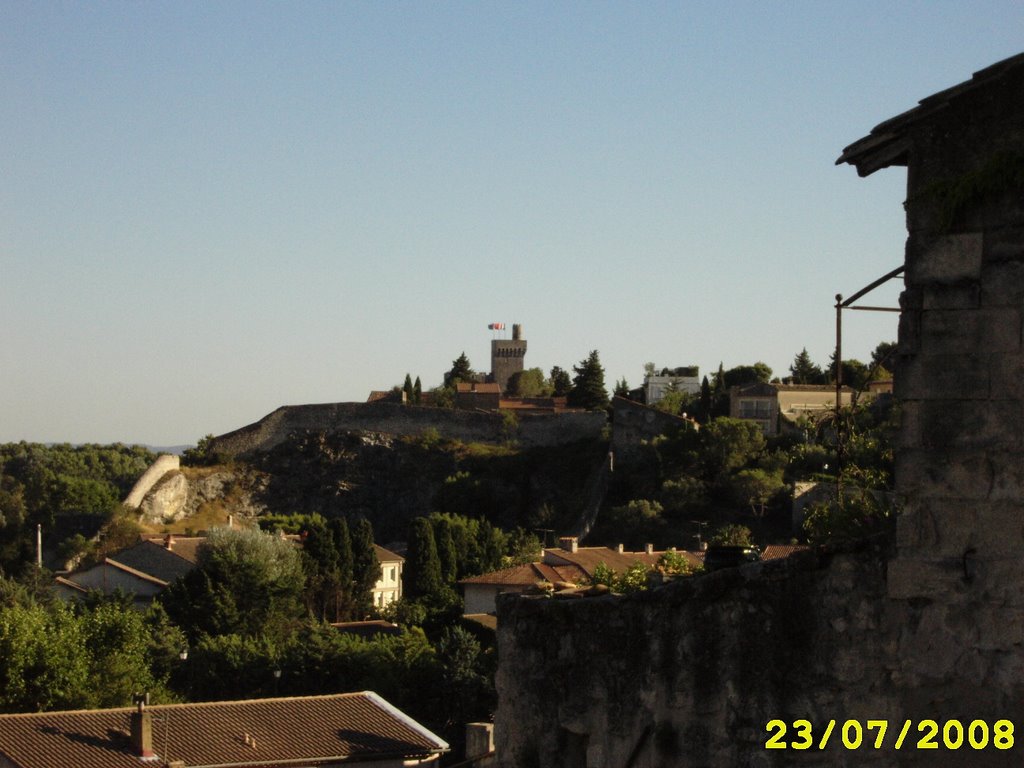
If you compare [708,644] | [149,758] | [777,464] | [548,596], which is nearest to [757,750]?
[708,644]

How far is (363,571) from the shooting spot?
62656 millimetres

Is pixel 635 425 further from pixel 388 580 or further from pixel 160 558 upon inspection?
pixel 160 558

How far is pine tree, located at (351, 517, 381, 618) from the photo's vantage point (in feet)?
199

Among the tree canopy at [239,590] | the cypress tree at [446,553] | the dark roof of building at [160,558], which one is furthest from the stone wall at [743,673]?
the dark roof of building at [160,558]

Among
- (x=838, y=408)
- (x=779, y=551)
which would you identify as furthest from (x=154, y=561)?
(x=838, y=408)

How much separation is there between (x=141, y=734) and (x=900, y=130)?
23285mm

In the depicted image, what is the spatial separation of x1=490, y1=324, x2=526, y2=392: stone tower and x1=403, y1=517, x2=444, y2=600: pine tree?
50.8 m

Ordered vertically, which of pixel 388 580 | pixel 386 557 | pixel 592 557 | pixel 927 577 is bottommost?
pixel 388 580

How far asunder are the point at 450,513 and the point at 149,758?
168 feet

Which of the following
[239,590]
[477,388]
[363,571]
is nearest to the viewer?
[239,590]

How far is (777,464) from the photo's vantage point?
218 ft

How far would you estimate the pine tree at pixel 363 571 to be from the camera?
60719 mm

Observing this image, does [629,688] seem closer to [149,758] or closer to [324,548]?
[149,758]

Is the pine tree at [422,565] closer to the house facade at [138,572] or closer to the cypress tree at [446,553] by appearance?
the cypress tree at [446,553]
